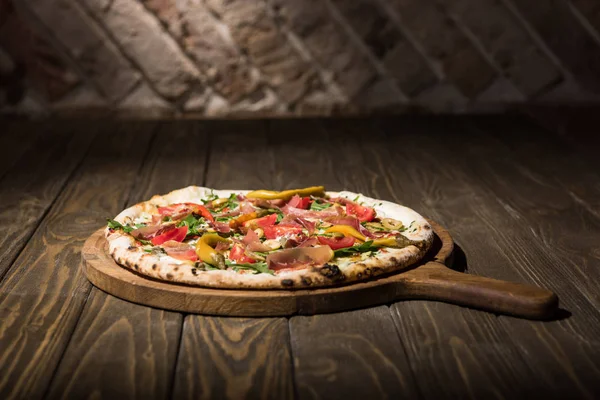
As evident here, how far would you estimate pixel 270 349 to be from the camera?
1509 millimetres

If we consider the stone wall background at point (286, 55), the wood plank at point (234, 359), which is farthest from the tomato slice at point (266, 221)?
the stone wall background at point (286, 55)

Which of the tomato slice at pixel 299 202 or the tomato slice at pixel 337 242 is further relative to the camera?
the tomato slice at pixel 299 202

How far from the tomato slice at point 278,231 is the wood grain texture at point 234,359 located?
1.01 ft

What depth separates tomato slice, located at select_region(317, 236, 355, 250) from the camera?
179 cm

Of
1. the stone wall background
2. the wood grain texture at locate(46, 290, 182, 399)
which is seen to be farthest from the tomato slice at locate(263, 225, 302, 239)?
the stone wall background

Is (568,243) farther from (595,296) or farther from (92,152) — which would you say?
(92,152)

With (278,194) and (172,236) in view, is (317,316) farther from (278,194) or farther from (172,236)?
(278,194)

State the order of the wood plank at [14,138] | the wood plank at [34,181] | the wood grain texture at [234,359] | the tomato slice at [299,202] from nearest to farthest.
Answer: the wood grain texture at [234,359]
the tomato slice at [299,202]
the wood plank at [34,181]
the wood plank at [14,138]

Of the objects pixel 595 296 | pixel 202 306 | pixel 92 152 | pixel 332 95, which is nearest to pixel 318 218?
pixel 202 306

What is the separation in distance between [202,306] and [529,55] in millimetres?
2848

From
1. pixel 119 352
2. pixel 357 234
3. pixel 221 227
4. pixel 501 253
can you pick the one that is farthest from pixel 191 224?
pixel 501 253

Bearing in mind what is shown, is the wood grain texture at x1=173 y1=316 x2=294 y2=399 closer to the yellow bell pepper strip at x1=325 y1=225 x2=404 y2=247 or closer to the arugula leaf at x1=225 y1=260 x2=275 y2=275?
the arugula leaf at x1=225 y1=260 x2=275 y2=275

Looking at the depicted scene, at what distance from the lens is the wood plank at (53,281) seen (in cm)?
146

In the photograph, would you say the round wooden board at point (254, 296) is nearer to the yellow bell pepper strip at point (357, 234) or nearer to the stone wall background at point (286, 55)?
the yellow bell pepper strip at point (357, 234)
